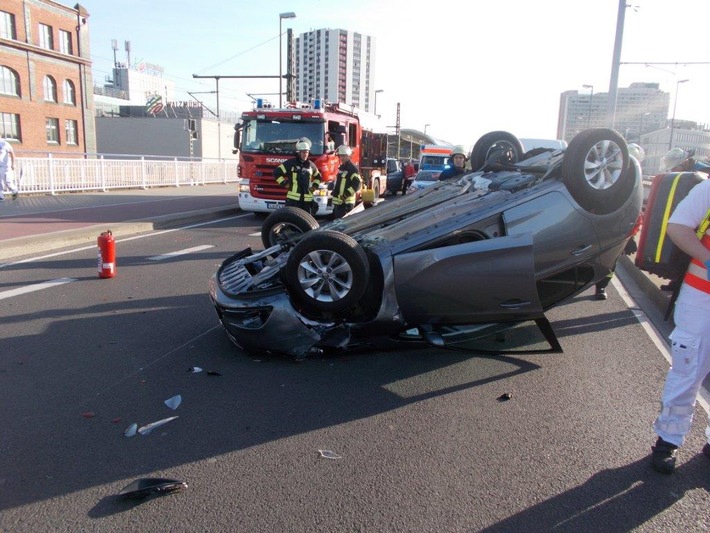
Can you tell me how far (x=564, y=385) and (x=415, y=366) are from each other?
116 cm

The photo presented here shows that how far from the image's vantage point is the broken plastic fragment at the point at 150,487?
2.78m

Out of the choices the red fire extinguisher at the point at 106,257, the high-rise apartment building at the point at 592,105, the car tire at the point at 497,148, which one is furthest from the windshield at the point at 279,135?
the high-rise apartment building at the point at 592,105

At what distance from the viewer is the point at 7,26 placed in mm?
40906

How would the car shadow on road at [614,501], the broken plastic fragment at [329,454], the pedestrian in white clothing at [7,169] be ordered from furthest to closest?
1. the pedestrian in white clothing at [7,169]
2. the broken plastic fragment at [329,454]
3. the car shadow on road at [614,501]

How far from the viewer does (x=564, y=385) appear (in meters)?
4.32

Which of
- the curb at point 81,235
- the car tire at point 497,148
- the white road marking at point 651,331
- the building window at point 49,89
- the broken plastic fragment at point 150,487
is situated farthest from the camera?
the building window at point 49,89

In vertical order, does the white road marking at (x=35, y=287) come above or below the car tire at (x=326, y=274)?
below

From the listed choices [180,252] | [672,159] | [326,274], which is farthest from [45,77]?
[326,274]

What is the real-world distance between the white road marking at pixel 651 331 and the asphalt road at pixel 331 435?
0.43ft

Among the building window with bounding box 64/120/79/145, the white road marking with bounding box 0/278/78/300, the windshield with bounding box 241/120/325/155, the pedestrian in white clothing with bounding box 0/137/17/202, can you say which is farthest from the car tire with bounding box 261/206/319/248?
the building window with bounding box 64/120/79/145

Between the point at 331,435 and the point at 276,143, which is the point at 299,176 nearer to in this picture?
the point at 276,143

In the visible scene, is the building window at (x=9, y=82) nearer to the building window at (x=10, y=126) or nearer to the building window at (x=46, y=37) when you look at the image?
the building window at (x=10, y=126)

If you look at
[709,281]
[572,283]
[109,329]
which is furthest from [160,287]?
[709,281]

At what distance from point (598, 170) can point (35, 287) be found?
21.6 ft
